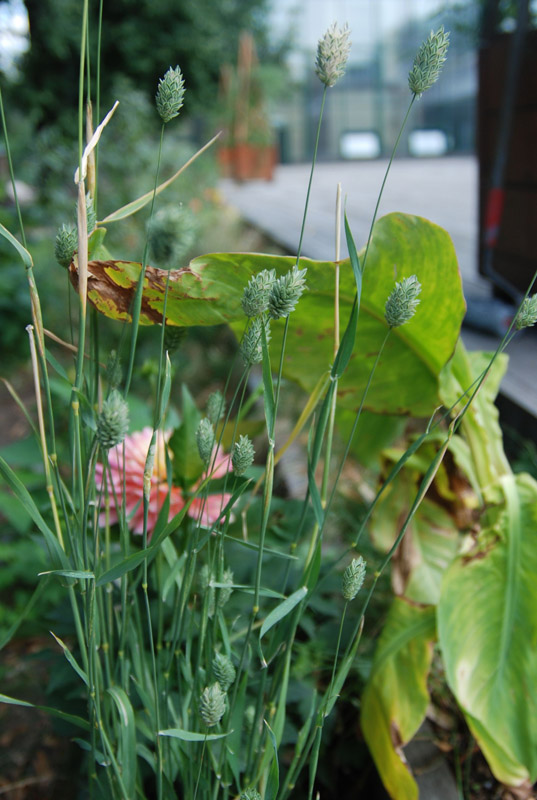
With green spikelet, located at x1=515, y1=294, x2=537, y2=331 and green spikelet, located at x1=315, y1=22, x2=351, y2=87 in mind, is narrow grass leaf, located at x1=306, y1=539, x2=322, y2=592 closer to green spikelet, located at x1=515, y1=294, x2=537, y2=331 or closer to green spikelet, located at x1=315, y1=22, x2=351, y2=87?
green spikelet, located at x1=515, y1=294, x2=537, y2=331

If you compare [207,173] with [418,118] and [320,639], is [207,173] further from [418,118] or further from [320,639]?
[418,118]

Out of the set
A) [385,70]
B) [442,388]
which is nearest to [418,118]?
Result: [385,70]

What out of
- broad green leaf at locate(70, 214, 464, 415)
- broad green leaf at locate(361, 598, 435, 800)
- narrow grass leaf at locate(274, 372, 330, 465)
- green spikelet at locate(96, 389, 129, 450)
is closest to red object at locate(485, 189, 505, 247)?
broad green leaf at locate(70, 214, 464, 415)

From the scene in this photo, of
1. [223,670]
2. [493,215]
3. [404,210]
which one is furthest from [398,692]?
[404,210]

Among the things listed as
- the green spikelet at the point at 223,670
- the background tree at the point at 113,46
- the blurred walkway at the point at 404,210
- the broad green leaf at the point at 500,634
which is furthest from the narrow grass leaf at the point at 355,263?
the background tree at the point at 113,46

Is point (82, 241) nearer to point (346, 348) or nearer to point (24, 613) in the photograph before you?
point (346, 348)

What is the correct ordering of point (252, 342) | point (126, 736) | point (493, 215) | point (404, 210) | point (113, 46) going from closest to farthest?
point (252, 342) < point (126, 736) < point (493, 215) < point (404, 210) < point (113, 46)

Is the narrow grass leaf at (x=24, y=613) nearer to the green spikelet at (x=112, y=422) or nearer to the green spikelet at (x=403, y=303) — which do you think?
the green spikelet at (x=112, y=422)
